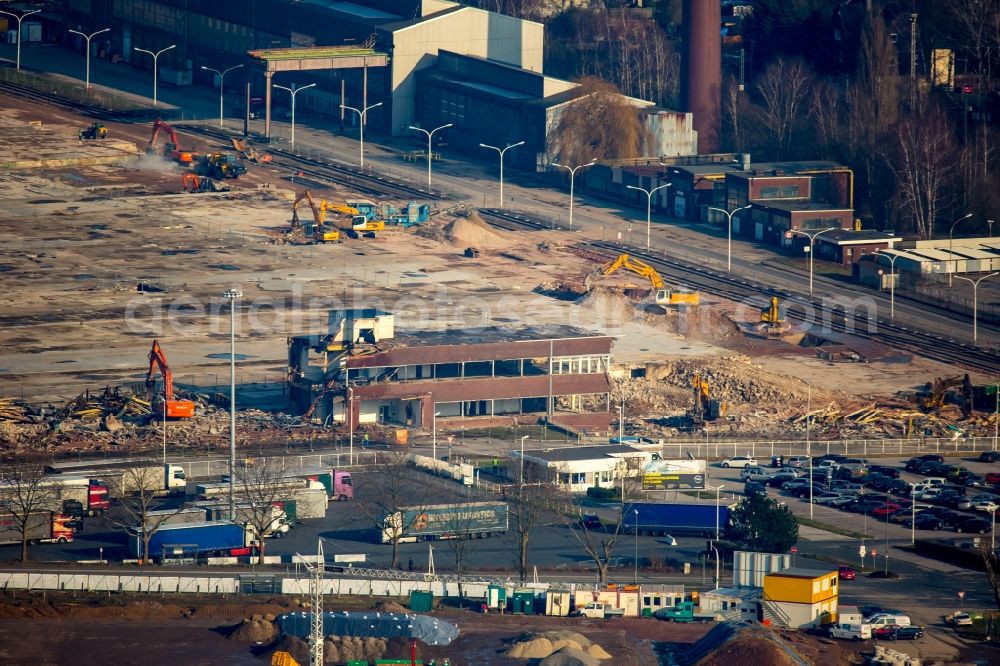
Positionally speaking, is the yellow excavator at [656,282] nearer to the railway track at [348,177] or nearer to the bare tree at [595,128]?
the railway track at [348,177]

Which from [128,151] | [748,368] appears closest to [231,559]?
[748,368]

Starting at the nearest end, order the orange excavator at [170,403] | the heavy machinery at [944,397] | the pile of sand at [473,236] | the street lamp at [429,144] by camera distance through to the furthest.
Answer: the orange excavator at [170,403], the heavy machinery at [944,397], the pile of sand at [473,236], the street lamp at [429,144]

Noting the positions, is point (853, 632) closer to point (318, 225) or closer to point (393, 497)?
point (393, 497)

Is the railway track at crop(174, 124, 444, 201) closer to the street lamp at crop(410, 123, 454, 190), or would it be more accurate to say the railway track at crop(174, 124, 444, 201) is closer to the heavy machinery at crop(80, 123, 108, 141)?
the street lamp at crop(410, 123, 454, 190)

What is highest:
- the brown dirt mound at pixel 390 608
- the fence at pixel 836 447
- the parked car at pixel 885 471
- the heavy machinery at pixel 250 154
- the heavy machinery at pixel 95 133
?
the heavy machinery at pixel 95 133

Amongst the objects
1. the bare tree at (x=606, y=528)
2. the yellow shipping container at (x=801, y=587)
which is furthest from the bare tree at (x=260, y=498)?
the yellow shipping container at (x=801, y=587)

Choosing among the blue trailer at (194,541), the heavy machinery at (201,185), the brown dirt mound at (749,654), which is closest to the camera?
the brown dirt mound at (749,654)
